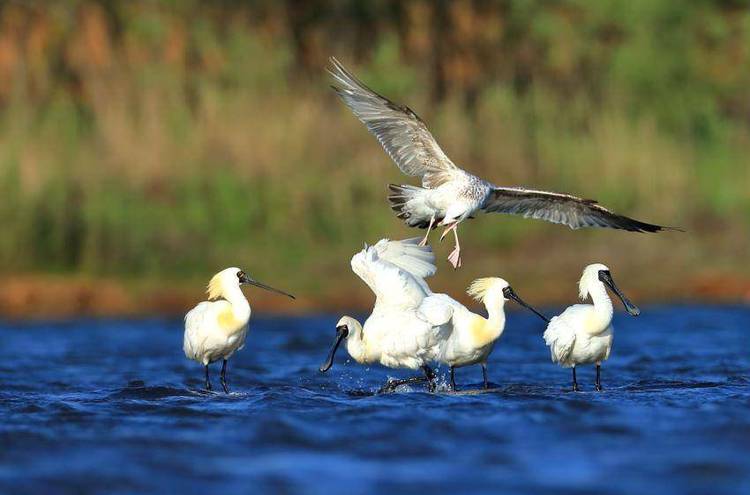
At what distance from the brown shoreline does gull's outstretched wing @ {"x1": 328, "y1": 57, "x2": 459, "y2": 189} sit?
28.1 feet

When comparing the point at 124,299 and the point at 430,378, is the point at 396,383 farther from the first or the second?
the point at 124,299

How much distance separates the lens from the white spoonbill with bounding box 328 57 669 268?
517 inches

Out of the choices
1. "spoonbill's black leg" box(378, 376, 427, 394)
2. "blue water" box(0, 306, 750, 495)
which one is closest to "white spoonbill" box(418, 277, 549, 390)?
"blue water" box(0, 306, 750, 495)

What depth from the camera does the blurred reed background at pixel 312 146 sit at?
22.2 meters

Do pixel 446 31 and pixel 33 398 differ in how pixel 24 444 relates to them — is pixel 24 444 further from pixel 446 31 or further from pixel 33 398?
pixel 446 31

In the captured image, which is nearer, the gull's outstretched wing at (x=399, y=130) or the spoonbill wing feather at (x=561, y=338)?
the spoonbill wing feather at (x=561, y=338)

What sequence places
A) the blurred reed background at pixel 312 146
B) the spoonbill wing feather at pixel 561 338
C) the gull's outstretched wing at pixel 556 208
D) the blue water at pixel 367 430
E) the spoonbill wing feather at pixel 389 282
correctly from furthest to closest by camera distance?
the blurred reed background at pixel 312 146 → the gull's outstretched wing at pixel 556 208 → the spoonbill wing feather at pixel 561 338 → the spoonbill wing feather at pixel 389 282 → the blue water at pixel 367 430

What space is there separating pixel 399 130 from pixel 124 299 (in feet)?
30.8

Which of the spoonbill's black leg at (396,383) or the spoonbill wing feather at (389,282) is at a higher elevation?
the spoonbill wing feather at (389,282)

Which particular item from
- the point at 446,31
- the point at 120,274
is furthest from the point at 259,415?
the point at 446,31

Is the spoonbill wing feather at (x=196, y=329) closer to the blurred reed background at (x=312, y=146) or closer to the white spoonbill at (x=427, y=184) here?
the white spoonbill at (x=427, y=184)

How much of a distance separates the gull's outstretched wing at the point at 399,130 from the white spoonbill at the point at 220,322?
5.61ft

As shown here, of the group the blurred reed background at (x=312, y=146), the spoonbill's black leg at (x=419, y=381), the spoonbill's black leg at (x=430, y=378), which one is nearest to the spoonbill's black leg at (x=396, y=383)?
the spoonbill's black leg at (x=419, y=381)

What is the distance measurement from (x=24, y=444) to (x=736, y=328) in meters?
12.5
